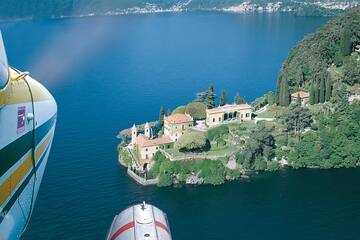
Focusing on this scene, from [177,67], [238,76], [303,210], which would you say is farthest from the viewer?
[177,67]

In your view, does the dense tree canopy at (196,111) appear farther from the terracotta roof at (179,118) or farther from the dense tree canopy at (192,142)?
the dense tree canopy at (192,142)

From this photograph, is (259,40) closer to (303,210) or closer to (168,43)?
(168,43)

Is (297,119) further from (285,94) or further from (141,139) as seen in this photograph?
(141,139)

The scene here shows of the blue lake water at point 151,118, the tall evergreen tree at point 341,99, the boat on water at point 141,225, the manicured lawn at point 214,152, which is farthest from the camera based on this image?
the tall evergreen tree at point 341,99

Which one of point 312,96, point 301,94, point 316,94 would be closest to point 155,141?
point 312,96

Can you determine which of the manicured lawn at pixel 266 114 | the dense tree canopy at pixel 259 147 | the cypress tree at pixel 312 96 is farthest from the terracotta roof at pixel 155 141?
the cypress tree at pixel 312 96

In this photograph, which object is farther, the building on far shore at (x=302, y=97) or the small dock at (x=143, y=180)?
the building on far shore at (x=302, y=97)

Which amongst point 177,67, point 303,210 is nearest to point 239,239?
point 303,210
